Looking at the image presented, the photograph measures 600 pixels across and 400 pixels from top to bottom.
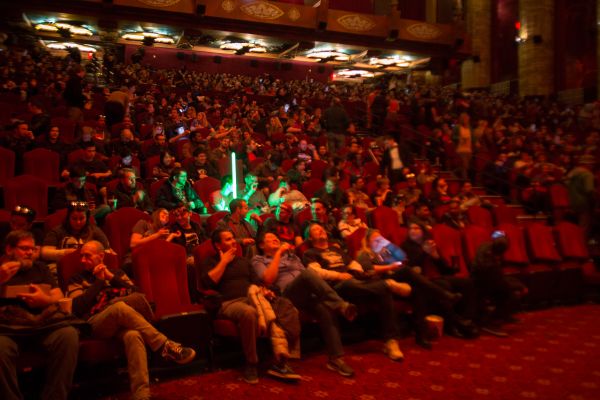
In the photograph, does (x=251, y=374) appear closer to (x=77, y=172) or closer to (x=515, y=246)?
(x=77, y=172)

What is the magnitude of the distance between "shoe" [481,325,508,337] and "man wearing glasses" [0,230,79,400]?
3.20 metres

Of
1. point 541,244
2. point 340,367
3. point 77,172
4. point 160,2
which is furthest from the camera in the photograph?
point 160,2

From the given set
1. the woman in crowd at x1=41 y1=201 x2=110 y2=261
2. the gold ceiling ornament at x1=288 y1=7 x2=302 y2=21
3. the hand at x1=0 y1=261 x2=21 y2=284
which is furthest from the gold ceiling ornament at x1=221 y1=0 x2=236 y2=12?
the hand at x1=0 y1=261 x2=21 y2=284

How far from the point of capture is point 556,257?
209 inches

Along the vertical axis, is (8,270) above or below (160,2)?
below

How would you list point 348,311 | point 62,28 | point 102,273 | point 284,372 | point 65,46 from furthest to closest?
point 65,46 < point 62,28 < point 348,311 < point 284,372 < point 102,273

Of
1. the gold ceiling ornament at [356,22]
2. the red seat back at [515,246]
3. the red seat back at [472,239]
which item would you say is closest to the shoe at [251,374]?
the red seat back at [472,239]

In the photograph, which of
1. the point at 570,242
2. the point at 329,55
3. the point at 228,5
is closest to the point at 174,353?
the point at 570,242

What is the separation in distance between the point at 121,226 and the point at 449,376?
113 inches

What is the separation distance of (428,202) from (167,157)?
3.43 metres

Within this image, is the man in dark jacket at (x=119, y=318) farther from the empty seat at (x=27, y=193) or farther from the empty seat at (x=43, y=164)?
the empty seat at (x=43, y=164)

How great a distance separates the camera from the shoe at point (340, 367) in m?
3.20

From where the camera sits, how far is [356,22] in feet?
46.8

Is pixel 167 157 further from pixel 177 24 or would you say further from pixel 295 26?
pixel 295 26
